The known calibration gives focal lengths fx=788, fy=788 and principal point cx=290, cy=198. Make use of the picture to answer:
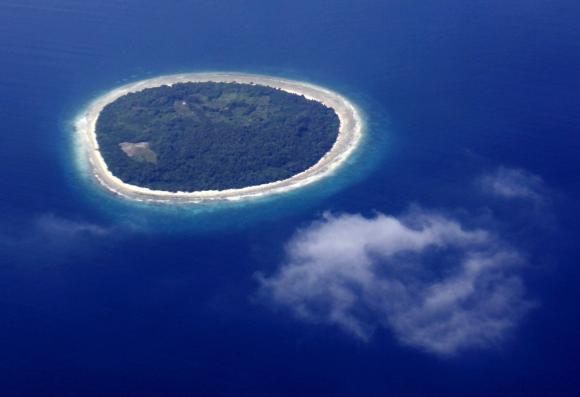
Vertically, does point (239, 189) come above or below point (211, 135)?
below

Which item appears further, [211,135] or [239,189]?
[211,135]

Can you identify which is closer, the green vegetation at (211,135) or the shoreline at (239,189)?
the shoreline at (239,189)

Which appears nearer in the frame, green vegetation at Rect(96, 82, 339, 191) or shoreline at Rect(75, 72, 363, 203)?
shoreline at Rect(75, 72, 363, 203)

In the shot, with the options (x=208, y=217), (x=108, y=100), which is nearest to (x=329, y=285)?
(x=208, y=217)
